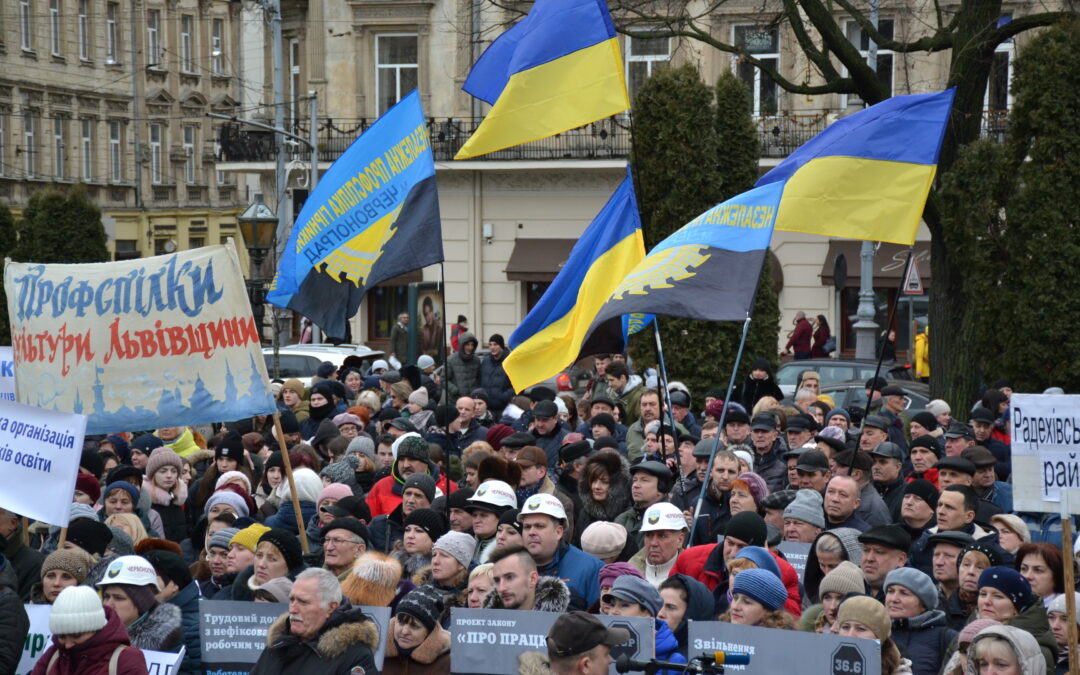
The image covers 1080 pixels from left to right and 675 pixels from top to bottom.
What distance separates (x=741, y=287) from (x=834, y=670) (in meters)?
3.90

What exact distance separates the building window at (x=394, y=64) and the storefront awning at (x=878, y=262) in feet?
35.2

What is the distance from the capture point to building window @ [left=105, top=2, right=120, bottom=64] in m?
52.4

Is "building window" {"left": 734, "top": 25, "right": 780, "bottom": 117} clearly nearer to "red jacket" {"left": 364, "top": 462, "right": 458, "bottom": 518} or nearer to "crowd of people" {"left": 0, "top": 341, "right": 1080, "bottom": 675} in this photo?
"crowd of people" {"left": 0, "top": 341, "right": 1080, "bottom": 675}

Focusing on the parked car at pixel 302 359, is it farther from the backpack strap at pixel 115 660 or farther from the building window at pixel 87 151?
the building window at pixel 87 151

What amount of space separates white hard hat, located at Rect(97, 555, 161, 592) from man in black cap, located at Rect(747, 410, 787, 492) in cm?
578

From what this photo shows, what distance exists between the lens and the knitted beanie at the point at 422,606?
7.39m

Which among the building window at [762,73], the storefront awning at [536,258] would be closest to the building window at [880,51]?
the building window at [762,73]

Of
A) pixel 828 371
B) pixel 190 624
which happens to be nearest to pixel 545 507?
pixel 190 624

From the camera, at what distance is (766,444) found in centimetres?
1251

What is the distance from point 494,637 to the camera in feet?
23.8

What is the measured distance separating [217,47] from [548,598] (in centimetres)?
5146

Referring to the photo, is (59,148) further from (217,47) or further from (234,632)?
(234,632)

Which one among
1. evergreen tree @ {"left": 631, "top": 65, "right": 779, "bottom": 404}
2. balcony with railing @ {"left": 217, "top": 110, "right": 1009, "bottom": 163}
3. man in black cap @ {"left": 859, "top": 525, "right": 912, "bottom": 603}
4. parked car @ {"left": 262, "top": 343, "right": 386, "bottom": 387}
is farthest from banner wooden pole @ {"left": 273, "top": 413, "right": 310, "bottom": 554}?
balcony with railing @ {"left": 217, "top": 110, "right": 1009, "bottom": 163}

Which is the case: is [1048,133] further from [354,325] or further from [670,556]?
[354,325]
